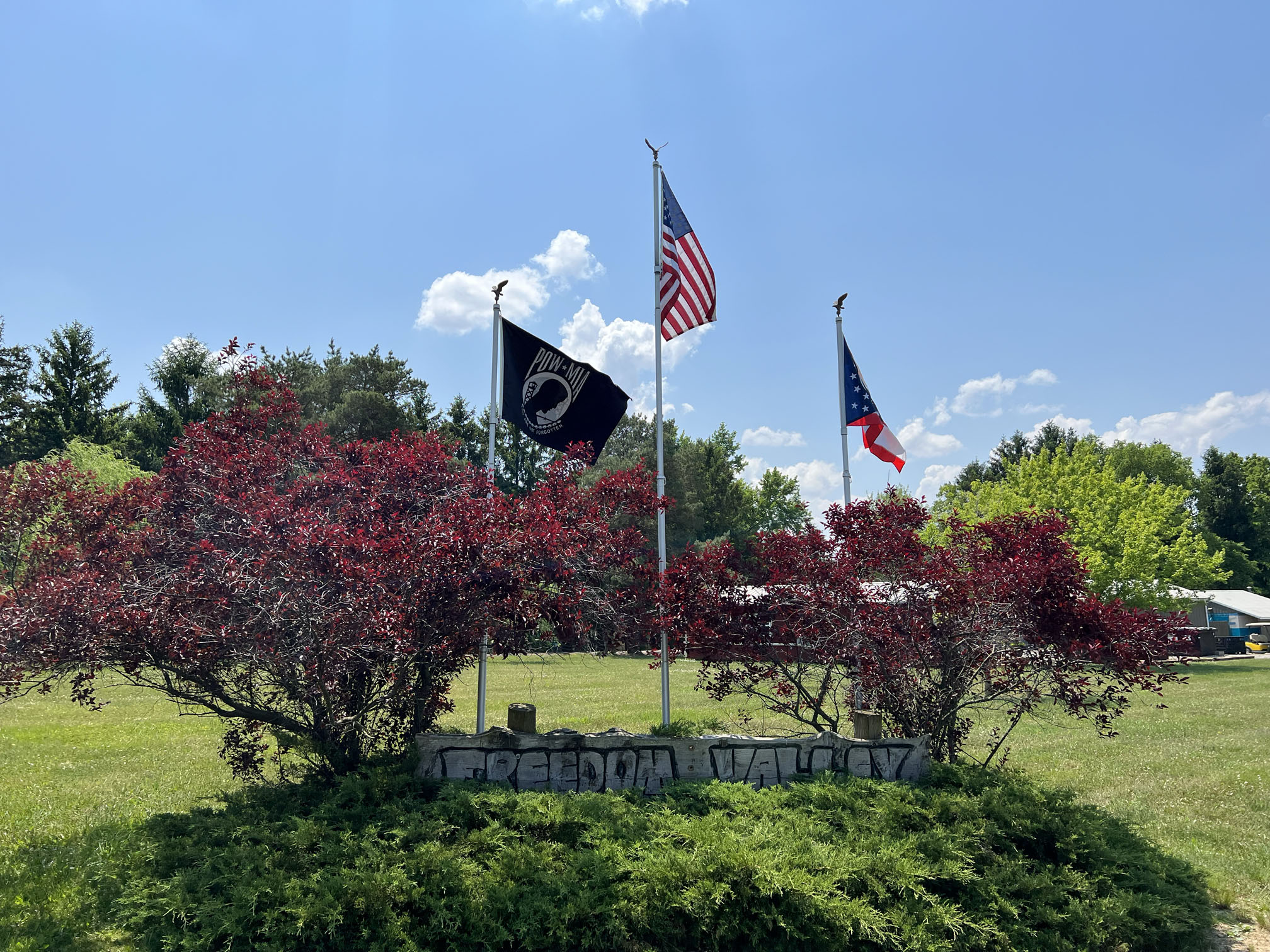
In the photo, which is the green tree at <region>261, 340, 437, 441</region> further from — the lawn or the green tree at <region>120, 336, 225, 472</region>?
the lawn

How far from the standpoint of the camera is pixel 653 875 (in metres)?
5.95

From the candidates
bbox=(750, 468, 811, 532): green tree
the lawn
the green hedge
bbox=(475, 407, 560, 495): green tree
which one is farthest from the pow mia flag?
bbox=(750, 468, 811, 532): green tree

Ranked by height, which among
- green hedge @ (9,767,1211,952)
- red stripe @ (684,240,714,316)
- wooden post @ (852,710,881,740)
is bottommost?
green hedge @ (9,767,1211,952)

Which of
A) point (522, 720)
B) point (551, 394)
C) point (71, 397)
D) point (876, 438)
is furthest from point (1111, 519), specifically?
point (71, 397)

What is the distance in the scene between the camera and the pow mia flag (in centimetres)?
1000

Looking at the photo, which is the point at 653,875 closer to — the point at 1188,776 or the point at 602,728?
the point at 602,728

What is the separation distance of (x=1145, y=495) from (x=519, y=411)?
37126 millimetres

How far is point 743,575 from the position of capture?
9.82 metres

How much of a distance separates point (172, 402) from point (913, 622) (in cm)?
5306

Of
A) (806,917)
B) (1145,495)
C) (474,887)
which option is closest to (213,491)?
(474,887)

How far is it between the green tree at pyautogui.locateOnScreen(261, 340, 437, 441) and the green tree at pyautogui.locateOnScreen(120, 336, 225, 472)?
14.2 feet

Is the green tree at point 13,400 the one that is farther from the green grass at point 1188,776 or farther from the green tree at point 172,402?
the green grass at point 1188,776

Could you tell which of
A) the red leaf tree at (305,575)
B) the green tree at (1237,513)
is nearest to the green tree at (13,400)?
the red leaf tree at (305,575)

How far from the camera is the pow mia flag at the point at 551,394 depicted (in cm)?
1000
